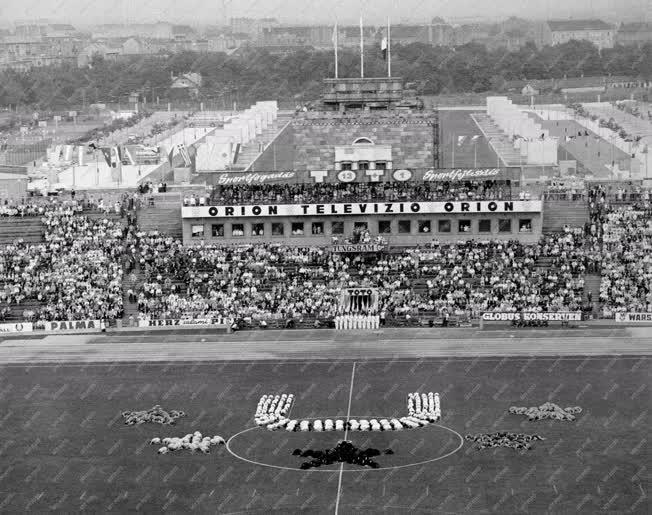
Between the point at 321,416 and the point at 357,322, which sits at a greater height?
the point at 321,416

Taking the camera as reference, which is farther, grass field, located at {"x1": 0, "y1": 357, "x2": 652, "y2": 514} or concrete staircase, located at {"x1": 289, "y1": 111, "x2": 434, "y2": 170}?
concrete staircase, located at {"x1": 289, "y1": 111, "x2": 434, "y2": 170}

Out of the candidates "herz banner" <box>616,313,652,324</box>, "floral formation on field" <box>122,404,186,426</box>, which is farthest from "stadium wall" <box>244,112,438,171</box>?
"floral formation on field" <box>122,404,186,426</box>

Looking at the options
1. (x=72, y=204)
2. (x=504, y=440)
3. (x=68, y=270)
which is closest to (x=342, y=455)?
(x=504, y=440)

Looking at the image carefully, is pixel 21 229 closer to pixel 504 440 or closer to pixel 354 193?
pixel 354 193

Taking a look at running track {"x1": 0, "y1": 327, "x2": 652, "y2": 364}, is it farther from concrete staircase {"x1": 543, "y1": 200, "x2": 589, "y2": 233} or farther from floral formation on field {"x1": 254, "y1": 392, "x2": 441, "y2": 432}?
concrete staircase {"x1": 543, "y1": 200, "x2": 589, "y2": 233}

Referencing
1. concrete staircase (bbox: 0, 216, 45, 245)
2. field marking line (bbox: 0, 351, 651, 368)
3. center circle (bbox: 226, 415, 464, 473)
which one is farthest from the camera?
concrete staircase (bbox: 0, 216, 45, 245)

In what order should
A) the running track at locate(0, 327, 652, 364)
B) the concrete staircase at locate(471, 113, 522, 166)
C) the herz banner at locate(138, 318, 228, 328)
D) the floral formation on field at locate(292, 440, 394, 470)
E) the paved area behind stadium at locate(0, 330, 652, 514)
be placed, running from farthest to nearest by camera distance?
the concrete staircase at locate(471, 113, 522, 166), the herz banner at locate(138, 318, 228, 328), the running track at locate(0, 327, 652, 364), the floral formation on field at locate(292, 440, 394, 470), the paved area behind stadium at locate(0, 330, 652, 514)

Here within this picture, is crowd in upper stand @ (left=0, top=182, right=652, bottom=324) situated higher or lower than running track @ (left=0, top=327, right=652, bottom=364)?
higher

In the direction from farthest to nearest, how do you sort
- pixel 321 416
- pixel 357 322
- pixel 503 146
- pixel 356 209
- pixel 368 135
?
pixel 503 146
pixel 368 135
pixel 356 209
pixel 357 322
pixel 321 416
